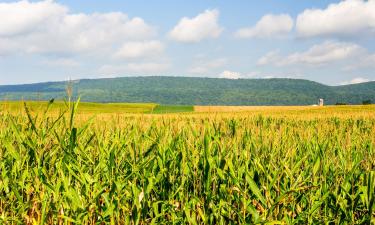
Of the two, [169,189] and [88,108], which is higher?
[169,189]

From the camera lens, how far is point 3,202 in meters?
3.88

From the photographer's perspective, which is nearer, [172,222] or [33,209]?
[172,222]

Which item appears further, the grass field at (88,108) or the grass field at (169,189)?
the grass field at (88,108)

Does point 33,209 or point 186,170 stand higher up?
point 186,170

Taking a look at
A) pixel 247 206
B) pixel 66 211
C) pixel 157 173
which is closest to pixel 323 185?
pixel 247 206

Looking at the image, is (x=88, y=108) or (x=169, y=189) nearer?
(x=169, y=189)

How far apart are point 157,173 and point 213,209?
876mm

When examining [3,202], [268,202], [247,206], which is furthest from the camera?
[3,202]

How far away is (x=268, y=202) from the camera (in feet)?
11.8

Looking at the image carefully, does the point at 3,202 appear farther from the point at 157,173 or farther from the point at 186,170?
the point at 186,170

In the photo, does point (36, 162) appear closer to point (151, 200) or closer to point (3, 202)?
point (3, 202)

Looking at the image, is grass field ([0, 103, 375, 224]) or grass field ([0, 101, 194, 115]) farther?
grass field ([0, 101, 194, 115])

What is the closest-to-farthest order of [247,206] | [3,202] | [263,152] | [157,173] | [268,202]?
[247,206] < [268,202] < [3,202] < [157,173] < [263,152]

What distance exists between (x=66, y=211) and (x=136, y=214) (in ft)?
2.21
